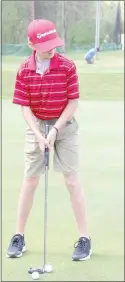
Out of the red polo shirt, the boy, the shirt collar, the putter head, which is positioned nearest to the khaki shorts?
the boy

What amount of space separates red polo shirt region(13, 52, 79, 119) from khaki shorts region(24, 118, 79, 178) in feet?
A: 0.34

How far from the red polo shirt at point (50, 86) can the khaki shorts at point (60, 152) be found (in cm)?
10

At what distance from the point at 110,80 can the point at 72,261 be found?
8.41m

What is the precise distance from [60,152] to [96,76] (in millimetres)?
8675

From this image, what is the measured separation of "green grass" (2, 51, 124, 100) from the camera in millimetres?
10102

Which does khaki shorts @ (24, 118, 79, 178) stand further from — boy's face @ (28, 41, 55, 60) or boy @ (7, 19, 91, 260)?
boy's face @ (28, 41, 55, 60)

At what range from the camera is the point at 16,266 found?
2.99 metres

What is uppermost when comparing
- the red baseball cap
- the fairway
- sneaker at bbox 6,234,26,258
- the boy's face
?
the red baseball cap

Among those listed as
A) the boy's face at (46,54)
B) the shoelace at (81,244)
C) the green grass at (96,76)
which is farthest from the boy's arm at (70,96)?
the green grass at (96,76)

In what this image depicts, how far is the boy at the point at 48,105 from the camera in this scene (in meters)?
2.94

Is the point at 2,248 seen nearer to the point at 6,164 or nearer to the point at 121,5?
the point at 6,164

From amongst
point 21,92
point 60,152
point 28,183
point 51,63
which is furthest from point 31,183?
point 51,63

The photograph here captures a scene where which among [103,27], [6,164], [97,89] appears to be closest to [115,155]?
[6,164]

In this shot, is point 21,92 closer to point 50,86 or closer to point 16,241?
point 50,86
